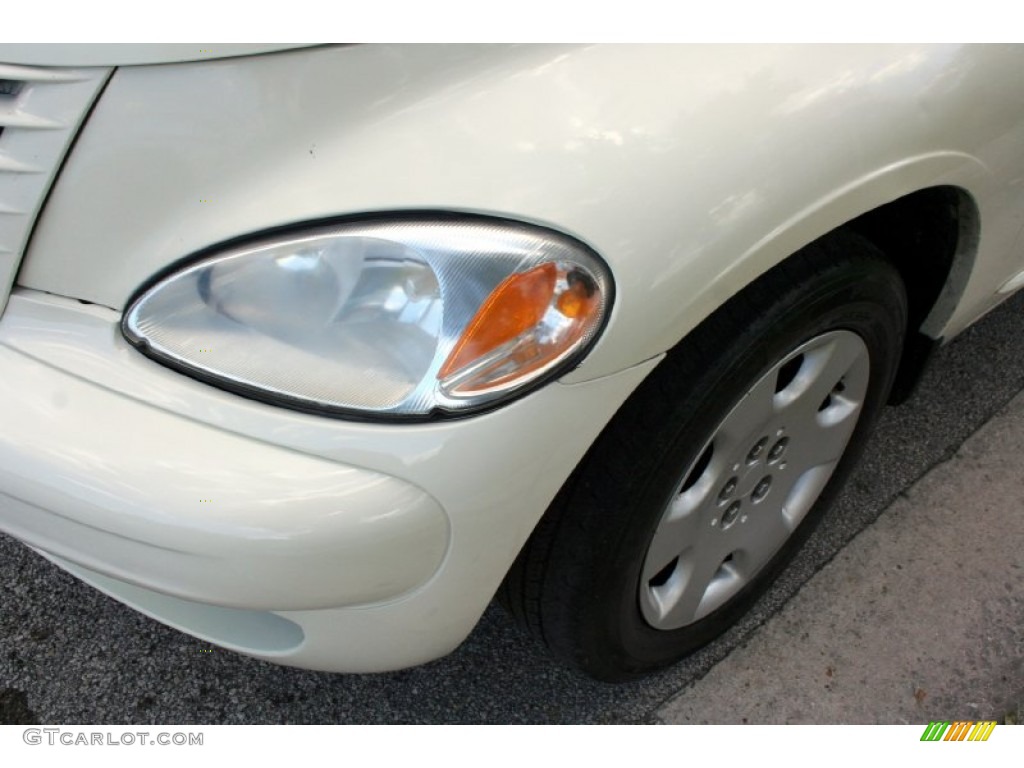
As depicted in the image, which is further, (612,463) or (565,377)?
(612,463)

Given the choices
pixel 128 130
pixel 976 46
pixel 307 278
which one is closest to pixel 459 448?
pixel 307 278

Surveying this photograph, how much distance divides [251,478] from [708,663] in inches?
43.9

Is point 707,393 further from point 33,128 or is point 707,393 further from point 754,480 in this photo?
point 33,128

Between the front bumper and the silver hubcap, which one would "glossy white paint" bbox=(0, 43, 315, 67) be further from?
the silver hubcap

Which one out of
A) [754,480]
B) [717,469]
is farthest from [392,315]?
A: [754,480]

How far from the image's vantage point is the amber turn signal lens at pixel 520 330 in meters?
1.07

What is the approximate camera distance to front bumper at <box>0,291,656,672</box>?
1.07 meters

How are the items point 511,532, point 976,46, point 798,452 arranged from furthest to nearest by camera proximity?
point 798,452 < point 976,46 < point 511,532

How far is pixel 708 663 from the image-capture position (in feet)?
6.03

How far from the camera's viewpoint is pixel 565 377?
1088 millimetres

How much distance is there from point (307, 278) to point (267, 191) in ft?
0.37

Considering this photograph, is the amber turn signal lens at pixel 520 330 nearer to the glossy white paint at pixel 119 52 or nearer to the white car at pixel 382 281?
the white car at pixel 382 281

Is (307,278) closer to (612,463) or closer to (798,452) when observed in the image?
(612,463)
